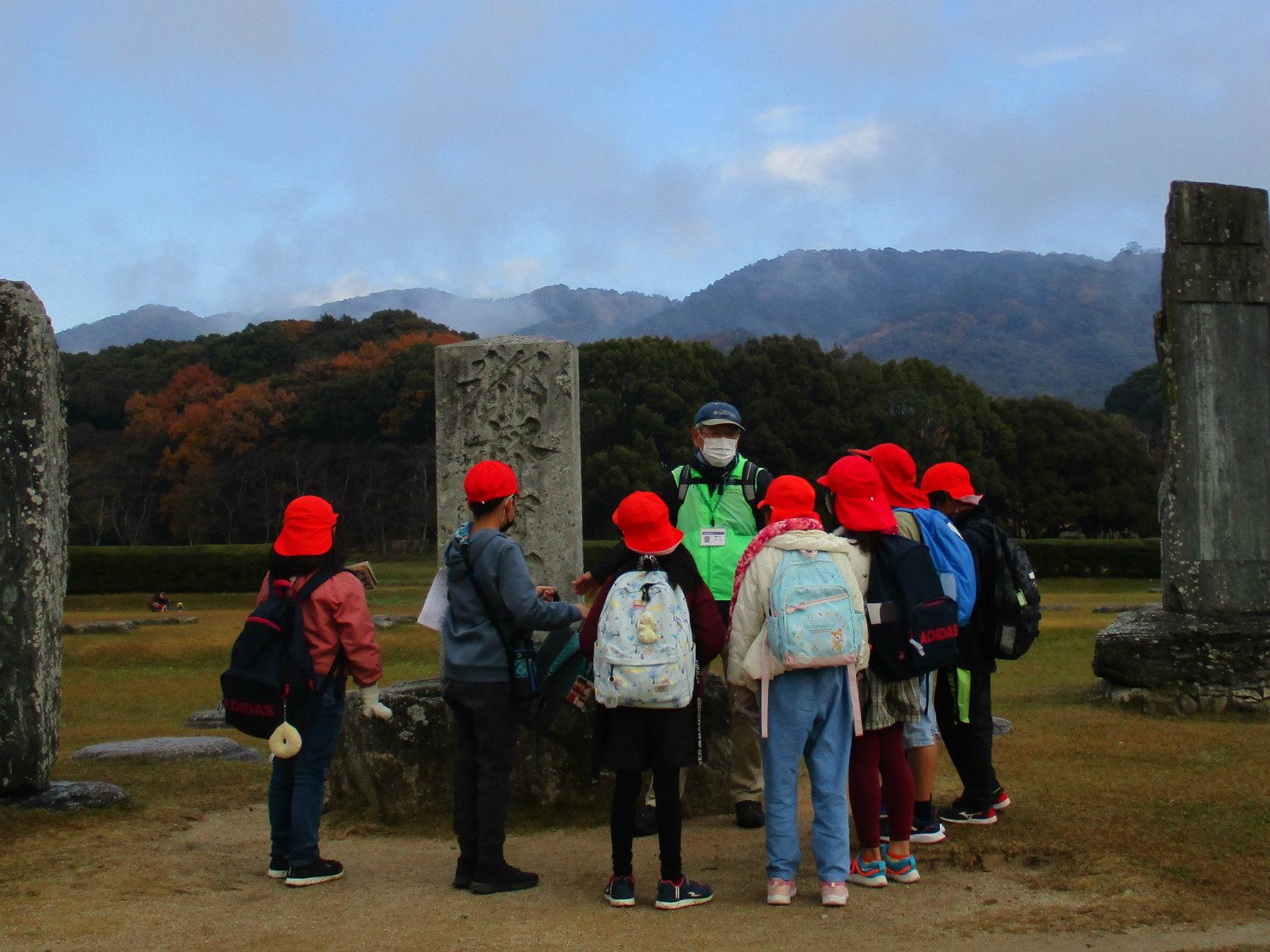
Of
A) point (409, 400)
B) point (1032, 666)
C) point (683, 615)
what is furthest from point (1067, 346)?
point (683, 615)

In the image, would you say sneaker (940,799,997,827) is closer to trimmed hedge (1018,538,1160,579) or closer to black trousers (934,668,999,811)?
black trousers (934,668,999,811)

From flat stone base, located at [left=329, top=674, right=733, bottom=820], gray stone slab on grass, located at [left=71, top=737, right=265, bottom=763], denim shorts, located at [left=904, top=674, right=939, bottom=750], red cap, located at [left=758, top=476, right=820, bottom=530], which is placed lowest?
gray stone slab on grass, located at [left=71, top=737, right=265, bottom=763]

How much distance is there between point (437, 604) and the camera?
5543 mm

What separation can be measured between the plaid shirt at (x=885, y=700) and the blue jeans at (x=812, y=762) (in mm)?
185

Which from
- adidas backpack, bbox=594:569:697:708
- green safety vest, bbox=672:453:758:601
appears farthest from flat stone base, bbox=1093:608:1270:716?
adidas backpack, bbox=594:569:697:708

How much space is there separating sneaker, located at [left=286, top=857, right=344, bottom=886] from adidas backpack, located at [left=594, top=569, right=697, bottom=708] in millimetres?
1587

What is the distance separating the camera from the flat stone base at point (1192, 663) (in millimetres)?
9609

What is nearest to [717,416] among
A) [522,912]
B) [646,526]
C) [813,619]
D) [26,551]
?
[646,526]

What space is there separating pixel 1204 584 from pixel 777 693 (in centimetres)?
643

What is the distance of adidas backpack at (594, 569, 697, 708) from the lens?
195 inches

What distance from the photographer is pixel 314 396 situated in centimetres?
4372

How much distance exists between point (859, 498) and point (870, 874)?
1.64 metres

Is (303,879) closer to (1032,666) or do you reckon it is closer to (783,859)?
(783,859)

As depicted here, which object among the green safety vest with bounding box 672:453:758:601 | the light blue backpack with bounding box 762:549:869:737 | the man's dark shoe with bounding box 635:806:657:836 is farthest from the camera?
the green safety vest with bounding box 672:453:758:601
